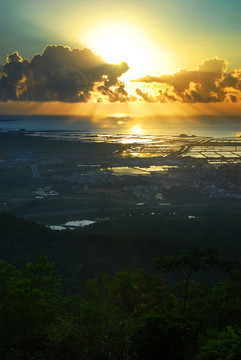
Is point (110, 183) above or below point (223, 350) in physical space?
below

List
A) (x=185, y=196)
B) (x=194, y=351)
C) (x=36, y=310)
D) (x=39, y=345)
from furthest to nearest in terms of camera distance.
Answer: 1. (x=185, y=196)
2. (x=36, y=310)
3. (x=39, y=345)
4. (x=194, y=351)

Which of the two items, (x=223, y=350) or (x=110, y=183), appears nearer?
(x=223, y=350)

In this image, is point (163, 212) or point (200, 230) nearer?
point (200, 230)

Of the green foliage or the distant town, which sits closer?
the green foliage

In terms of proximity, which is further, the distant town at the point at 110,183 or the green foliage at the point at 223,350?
the distant town at the point at 110,183

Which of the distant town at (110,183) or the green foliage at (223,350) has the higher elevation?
the green foliage at (223,350)

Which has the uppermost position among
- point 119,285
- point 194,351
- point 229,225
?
point 194,351

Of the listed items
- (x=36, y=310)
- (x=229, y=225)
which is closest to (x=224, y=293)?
(x=36, y=310)

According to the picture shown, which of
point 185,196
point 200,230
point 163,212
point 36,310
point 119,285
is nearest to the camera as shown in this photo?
point 36,310

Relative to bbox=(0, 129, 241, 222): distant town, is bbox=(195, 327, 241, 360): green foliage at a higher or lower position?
higher

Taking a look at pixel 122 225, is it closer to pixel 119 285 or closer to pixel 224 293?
pixel 119 285

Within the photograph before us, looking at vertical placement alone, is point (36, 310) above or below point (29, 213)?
above
